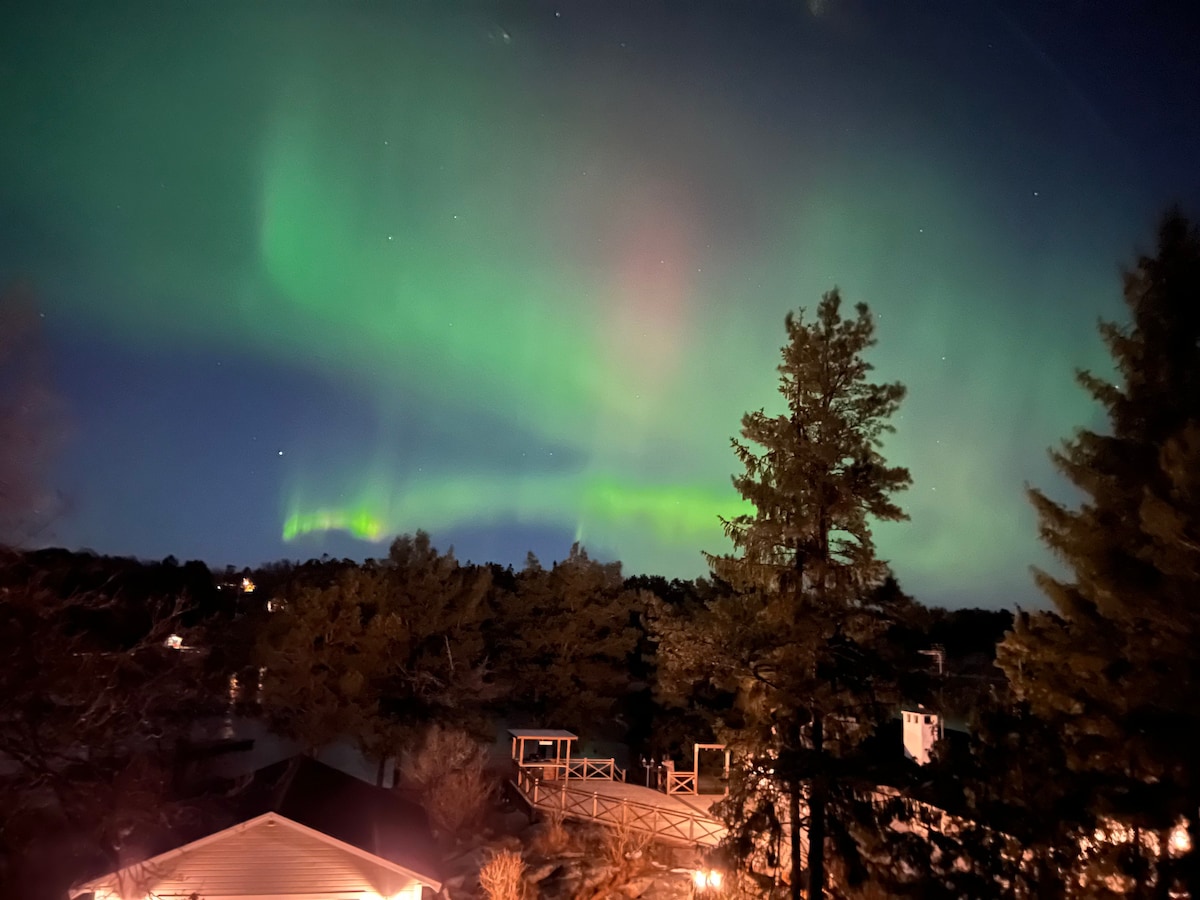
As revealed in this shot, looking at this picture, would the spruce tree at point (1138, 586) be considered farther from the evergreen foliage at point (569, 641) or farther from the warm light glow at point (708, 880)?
the evergreen foliage at point (569, 641)

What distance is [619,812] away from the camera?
23234mm

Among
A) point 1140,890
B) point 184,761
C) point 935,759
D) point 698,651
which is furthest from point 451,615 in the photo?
point 1140,890

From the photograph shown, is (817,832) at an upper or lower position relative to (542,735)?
upper

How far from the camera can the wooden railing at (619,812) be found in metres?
21.3

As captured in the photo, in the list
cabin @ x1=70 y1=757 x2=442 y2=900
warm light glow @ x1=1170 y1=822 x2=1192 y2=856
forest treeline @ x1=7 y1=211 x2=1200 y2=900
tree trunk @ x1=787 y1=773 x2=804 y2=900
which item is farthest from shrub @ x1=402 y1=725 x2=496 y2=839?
warm light glow @ x1=1170 y1=822 x2=1192 y2=856

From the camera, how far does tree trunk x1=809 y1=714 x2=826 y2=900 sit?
37.5 feet

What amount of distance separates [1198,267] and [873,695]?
709 cm

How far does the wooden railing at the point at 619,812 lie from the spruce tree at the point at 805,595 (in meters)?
8.43

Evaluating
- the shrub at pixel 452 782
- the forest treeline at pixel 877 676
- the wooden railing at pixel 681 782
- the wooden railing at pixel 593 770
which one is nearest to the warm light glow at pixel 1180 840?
the forest treeline at pixel 877 676

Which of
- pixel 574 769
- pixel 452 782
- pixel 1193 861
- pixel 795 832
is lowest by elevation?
pixel 574 769

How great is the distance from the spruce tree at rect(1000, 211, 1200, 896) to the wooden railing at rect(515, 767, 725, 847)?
1166 centimetres

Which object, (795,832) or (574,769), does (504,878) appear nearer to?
(795,832)

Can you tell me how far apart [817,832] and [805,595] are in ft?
11.1

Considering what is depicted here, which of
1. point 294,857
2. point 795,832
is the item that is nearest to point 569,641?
point 294,857
